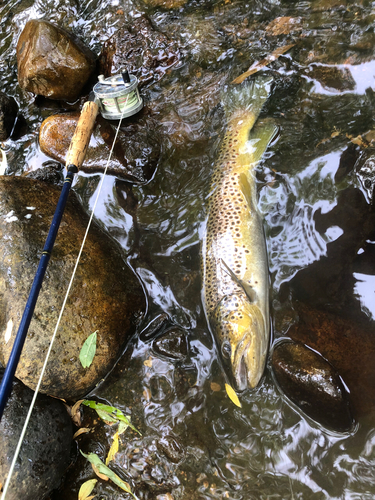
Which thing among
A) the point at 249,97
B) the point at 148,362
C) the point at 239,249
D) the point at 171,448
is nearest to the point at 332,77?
the point at 249,97

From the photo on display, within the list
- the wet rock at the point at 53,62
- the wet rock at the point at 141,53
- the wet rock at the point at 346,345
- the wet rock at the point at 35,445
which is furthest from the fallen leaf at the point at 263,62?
the wet rock at the point at 35,445

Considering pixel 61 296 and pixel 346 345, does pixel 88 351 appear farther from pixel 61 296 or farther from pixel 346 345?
pixel 346 345

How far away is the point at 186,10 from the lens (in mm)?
4859

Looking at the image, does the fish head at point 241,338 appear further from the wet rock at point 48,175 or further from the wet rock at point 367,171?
the wet rock at point 48,175

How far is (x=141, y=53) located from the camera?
4625mm

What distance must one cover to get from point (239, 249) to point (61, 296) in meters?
1.78

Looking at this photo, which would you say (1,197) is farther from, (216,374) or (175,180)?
(216,374)

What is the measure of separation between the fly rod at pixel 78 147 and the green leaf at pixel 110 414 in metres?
1.49

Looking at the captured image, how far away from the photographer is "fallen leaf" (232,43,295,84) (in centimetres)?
419

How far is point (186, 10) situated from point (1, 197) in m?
3.73

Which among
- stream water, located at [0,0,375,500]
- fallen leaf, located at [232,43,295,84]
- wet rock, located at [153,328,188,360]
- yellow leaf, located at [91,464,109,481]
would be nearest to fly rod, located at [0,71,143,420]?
stream water, located at [0,0,375,500]

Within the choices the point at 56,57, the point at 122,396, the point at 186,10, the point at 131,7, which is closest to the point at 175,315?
the point at 122,396

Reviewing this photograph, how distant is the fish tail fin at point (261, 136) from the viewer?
3.84m

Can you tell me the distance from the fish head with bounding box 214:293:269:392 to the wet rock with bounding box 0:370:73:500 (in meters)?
1.67
